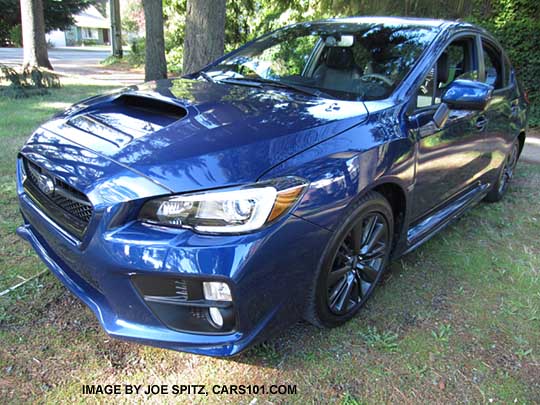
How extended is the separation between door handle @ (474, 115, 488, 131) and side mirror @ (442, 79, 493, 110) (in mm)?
549

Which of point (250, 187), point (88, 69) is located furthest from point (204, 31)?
point (88, 69)

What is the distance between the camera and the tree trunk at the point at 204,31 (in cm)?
593

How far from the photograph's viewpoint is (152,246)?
1666 mm

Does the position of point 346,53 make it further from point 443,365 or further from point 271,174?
point 443,365

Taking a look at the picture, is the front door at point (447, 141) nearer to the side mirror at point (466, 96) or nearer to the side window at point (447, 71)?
the side window at point (447, 71)

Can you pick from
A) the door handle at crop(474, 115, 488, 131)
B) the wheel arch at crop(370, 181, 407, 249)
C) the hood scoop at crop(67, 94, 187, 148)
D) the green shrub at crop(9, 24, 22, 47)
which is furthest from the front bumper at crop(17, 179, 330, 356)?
the green shrub at crop(9, 24, 22, 47)

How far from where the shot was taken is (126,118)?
88.3 inches

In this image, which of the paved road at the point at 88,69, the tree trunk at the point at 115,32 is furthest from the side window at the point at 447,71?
the tree trunk at the point at 115,32

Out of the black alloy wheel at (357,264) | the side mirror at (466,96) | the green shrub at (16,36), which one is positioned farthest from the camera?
the green shrub at (16,36)

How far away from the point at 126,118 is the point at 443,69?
210 cm

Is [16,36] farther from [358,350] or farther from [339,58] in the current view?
[358,350]

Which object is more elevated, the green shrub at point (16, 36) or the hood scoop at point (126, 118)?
the green shrub at point (16, 36)

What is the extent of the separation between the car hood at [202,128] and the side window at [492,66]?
1.70 metres

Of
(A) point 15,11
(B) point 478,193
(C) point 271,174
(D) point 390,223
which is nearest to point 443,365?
(D) point 390,223
